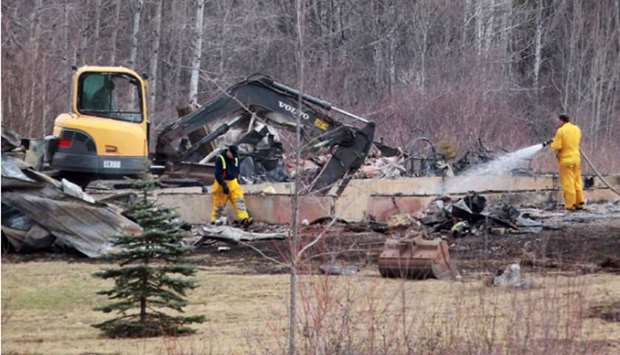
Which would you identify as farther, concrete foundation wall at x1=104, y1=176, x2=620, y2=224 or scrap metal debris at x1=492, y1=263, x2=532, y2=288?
concrete foundation wall at x1=104, y1=176, x2=620, y2=224

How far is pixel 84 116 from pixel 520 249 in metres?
8.50

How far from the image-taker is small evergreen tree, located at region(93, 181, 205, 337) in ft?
37.9

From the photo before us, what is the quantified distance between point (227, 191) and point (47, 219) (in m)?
4.40

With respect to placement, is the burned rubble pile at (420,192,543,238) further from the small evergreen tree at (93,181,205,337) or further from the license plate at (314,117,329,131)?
the small evergreen tree at (93,181,205,337)

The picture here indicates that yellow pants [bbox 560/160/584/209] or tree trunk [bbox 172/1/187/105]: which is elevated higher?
tree trunk [bbox 172/1/187/105]

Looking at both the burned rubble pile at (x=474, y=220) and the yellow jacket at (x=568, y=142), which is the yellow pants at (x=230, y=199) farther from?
the yellow jacket at (x=568, y=142)

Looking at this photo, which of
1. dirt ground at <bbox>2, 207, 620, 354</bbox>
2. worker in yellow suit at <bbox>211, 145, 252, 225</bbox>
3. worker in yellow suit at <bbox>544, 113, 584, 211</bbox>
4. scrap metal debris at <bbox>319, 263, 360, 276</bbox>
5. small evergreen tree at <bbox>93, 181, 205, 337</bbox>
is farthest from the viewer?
worker in yellow suit at <bbox>544, 113, 584, 211</bbox>

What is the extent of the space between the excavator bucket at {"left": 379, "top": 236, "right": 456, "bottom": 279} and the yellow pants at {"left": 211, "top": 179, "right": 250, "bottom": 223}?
7.43 meters

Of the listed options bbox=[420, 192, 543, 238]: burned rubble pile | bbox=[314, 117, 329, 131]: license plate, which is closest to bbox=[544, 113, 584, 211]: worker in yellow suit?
bbox=[420, 192, 543, 238]: burned rubble pile

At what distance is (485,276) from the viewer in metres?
15.9

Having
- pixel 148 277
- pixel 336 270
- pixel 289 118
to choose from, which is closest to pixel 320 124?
pixel 289 118

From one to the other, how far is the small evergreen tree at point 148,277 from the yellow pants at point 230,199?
11742 mm

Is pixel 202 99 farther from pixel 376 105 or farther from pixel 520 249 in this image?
pixel 520 249

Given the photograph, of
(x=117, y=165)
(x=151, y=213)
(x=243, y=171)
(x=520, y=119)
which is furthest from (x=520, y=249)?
(x=520, y=119)
